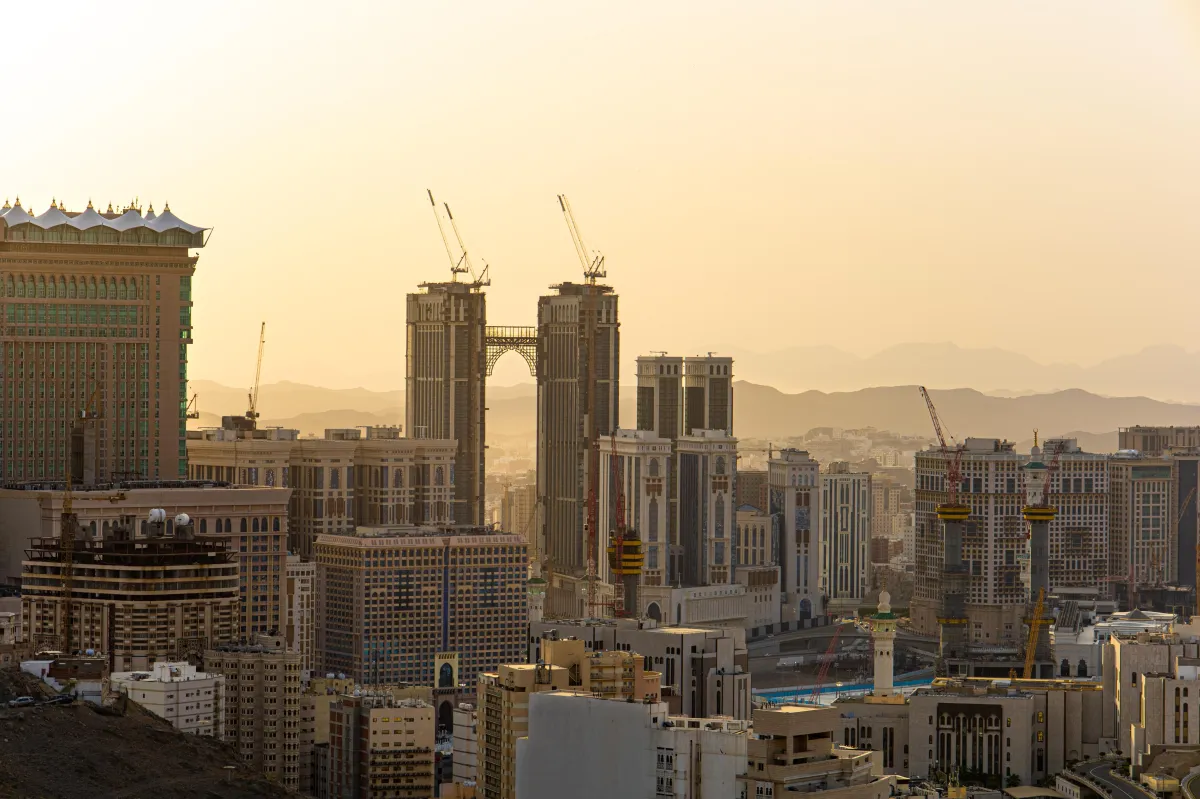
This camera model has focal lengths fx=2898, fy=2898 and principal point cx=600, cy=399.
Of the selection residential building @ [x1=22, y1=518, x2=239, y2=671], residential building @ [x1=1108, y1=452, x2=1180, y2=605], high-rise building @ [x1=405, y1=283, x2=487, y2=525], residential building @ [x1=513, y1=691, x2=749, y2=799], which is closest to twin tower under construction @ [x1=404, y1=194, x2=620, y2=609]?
high-rise building @ [x1=405, y1=283, x2=487, y2=525]

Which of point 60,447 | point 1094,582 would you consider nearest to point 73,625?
point 60,447

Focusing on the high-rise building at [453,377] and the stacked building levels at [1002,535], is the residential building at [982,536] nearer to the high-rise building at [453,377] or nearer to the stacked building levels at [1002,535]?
the stacked building levels at [1002,535]

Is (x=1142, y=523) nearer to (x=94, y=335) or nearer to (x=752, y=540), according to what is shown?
(x=752, y=540)

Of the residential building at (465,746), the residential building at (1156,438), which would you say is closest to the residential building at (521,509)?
the residential building at (1156,438)

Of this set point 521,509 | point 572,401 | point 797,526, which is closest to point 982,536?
point 797,526

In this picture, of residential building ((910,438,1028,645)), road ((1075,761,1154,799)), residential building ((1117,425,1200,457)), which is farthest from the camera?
residential building ((1117,425,1200,457))

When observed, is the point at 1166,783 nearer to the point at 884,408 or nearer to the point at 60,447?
the point at 60,447

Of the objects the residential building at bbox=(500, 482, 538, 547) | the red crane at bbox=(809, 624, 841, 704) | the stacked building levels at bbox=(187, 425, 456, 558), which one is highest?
the stacked building levels at bbox=(187, 425, 456, 558)

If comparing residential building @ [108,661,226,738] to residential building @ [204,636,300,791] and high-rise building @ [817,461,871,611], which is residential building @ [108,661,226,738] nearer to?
residential building @ [204,636,300,791]
